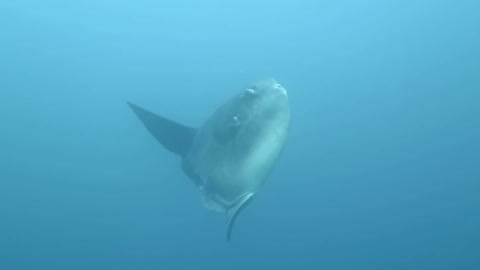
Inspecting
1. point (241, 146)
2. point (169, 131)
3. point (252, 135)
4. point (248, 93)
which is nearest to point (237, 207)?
point (241, 146)

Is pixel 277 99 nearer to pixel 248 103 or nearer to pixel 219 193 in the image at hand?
pixel 248 103

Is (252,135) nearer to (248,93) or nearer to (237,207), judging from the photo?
(248,93)

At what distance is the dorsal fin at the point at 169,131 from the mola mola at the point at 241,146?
46 centimetres

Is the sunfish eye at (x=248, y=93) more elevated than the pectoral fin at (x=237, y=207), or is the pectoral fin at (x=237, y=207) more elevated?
the sunfish eye at (x=248, y=93)

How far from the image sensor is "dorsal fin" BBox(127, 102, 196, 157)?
6.18 meters

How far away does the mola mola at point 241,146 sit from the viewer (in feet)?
15.2

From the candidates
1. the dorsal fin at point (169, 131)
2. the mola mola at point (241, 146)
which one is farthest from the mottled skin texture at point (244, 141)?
the dorsal fin at point (169, 131)

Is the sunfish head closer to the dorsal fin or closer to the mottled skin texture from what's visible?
the mottled skin texture

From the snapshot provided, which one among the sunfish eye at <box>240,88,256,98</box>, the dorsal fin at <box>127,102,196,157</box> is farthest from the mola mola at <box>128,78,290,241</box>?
the dorsal fin at <box>127,102,196,157</box>

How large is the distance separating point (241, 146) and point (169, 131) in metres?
1.69

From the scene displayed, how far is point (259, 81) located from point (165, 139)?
192cm

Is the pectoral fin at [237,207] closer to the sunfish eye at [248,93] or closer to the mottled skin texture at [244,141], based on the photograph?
the mottled skin texture at [244,141]

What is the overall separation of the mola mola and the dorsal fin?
46 cm

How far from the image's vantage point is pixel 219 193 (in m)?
5.29
